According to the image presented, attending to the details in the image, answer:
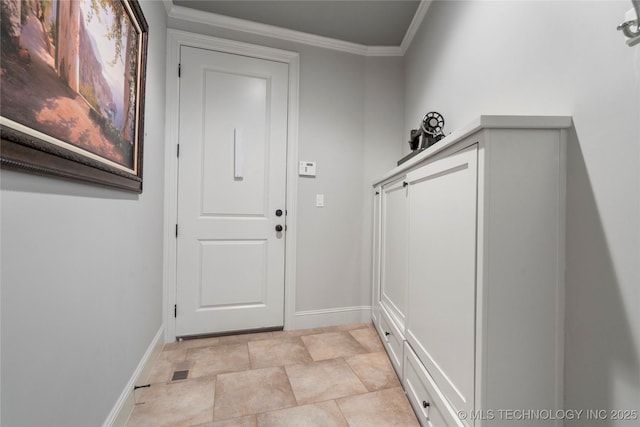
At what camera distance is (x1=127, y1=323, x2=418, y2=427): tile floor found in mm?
1217

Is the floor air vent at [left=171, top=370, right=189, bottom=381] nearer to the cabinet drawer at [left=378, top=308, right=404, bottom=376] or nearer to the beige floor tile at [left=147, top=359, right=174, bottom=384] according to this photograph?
the beige floor tile at [left=147, top=359, right=174, bottom=384]

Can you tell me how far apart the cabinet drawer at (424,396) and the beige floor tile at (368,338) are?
0.50 meters

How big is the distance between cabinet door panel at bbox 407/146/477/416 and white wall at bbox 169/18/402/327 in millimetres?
1081

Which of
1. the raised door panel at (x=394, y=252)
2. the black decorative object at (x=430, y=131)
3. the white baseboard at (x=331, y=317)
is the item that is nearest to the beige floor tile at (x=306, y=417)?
the raised door panel at (x=394, y=252)

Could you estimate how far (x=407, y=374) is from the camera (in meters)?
1.33

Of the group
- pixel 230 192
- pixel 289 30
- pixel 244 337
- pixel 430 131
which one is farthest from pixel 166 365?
pixel 289 30

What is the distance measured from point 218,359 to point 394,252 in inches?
53.4

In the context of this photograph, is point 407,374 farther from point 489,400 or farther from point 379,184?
point 379,184

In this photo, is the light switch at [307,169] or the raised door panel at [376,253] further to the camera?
the light switch at [307,169]

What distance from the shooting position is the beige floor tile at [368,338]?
189 centimetres

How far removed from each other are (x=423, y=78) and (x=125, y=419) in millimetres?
2744

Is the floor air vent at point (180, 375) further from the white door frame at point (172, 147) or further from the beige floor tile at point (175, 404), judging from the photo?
the white door frame at point (172, 147)

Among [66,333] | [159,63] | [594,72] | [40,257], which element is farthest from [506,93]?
[159,63]

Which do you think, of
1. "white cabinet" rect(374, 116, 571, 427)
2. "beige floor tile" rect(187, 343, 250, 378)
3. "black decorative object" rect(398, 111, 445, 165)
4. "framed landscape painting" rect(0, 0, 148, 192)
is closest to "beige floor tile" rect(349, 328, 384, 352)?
"beige floor tile" rect(187, 343, 250, 378)
